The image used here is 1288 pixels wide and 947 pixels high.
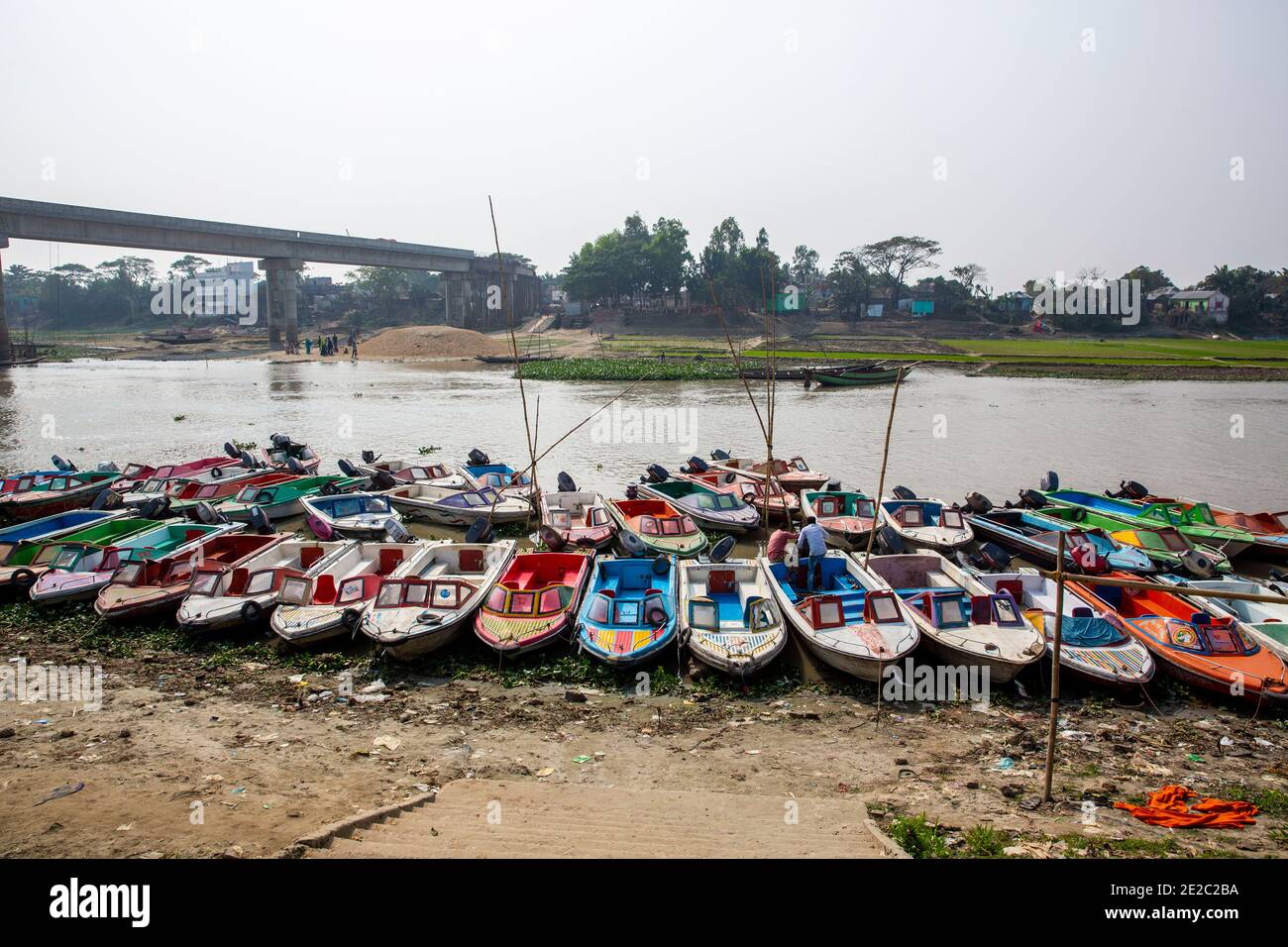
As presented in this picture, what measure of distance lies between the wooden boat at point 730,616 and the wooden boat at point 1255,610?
17.2ft

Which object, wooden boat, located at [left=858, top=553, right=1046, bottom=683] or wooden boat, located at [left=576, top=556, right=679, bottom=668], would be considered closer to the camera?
wooden boat, located at [left=858, top=553, right=1046, bottom=683]

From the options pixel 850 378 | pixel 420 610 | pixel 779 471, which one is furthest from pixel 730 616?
pixel 850 378

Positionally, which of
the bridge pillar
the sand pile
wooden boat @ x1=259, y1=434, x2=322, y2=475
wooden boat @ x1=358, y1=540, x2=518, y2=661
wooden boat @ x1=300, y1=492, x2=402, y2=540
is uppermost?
the bridge pillar

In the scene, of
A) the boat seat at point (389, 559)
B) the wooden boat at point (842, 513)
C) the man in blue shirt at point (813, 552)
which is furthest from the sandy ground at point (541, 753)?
the wooden boat at point (842, 513)

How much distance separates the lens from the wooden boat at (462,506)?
59.3 ft

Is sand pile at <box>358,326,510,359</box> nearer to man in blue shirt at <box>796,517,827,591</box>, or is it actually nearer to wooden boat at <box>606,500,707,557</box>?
wooden boat at <box>606,500,707,557</box>

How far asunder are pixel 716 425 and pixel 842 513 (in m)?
17.6

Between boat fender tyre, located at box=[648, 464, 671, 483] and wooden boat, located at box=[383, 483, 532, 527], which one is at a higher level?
boat fender tyre, located at box=[648, 464, 671, 483]

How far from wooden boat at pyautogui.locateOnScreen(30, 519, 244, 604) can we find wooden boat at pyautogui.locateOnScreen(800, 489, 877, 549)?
1176cm

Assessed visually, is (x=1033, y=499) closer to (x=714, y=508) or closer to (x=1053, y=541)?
(x=1053, y=541)

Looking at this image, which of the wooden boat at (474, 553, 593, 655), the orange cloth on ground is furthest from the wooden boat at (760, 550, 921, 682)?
the orange cloth on ground

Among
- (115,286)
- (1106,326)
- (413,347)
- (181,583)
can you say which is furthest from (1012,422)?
(115,286)

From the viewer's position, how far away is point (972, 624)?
1116cm

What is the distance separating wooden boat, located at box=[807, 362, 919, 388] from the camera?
48.8m
